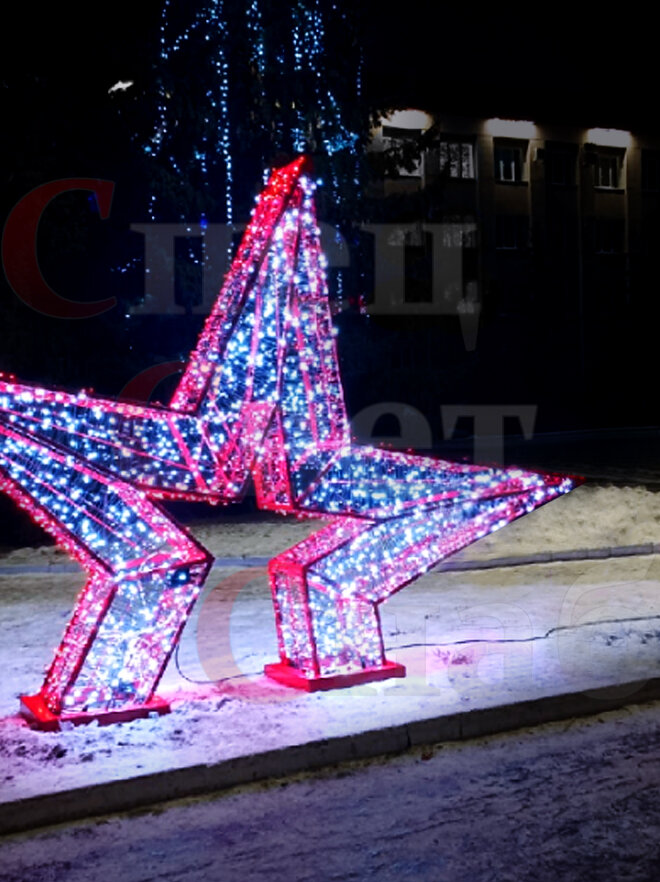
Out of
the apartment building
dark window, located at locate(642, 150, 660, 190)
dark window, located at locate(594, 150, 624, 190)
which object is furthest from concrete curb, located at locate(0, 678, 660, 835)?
dark window, located at locate(642, 150, 660, 190)

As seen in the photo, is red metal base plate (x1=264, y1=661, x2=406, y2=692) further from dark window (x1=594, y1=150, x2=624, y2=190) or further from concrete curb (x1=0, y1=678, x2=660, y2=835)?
dark window (x1=594, y1=150, x2=624, y2=190)

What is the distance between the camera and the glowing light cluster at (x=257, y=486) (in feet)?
19.0

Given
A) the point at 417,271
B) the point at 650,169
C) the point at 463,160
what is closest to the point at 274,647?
the point at 417,271

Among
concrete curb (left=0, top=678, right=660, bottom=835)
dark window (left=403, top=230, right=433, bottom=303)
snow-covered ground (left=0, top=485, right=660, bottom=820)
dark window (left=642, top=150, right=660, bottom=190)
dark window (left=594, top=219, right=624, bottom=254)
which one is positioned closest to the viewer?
concrete curb (left=0, top=678, right=660, bottom=835)

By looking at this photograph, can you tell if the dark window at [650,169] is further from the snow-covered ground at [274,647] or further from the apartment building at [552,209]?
the snow-covered ground at [274,647]

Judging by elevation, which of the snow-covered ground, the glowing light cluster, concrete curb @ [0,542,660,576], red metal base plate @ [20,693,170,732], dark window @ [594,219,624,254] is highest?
dark window @ [594,219,624,254]

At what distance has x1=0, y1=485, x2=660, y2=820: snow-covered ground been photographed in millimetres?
5445

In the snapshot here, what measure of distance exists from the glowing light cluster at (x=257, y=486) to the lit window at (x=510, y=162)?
34878 millimetres

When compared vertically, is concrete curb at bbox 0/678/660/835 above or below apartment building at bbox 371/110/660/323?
below

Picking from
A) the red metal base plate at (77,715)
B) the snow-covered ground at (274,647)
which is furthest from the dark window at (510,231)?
the red metal base plate at (77,715)

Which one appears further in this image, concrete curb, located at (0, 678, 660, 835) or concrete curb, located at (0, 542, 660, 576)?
concrete curb, located at (0, 542, 660, 576)

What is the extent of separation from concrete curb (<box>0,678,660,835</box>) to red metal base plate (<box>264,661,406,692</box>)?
2.61ft

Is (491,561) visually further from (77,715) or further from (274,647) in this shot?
(77,715)

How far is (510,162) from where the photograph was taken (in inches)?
1582
